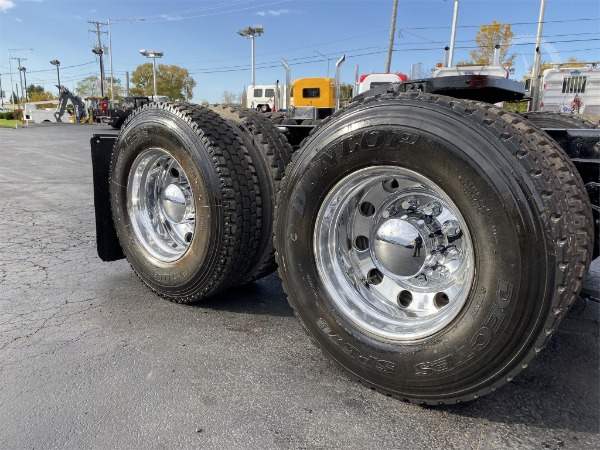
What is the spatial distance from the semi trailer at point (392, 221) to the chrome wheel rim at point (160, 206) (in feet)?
0.05

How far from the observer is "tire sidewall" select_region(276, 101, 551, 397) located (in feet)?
5.97

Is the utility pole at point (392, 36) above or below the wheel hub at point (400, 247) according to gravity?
above

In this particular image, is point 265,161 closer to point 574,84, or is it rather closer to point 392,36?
point 574,84

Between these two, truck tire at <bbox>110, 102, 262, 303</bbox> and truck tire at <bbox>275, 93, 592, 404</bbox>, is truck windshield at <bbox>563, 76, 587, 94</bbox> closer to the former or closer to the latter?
truck tire at <bbox>110, 102, 262, 303</bbox>

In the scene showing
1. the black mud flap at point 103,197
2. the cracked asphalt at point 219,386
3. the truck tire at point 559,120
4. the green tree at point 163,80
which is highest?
the green tree at point 163,80

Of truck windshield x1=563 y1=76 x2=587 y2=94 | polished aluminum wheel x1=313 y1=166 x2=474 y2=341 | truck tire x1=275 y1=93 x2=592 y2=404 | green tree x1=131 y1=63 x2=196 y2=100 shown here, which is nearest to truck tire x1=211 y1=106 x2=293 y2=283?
truck tire x1=275 y1=93 x2=592 y2=404

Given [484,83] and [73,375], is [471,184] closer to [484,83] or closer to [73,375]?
[484,83]

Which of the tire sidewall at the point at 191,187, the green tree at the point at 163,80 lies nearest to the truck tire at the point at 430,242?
the tire sidewall at the point at 191,187

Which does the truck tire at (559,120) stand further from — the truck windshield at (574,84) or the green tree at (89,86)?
the green tree at (89,86)

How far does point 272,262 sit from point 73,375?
4.46ft

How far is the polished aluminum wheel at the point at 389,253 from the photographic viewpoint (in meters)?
2.36

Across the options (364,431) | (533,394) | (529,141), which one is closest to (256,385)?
(364,431)

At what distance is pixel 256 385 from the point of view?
2.46 metres

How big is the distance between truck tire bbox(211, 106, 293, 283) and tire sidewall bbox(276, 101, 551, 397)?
2.15ft
